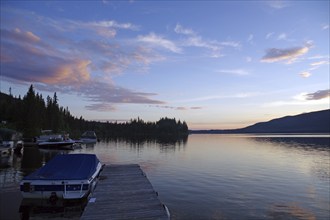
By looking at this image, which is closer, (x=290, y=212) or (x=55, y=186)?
(x=55, y=186)

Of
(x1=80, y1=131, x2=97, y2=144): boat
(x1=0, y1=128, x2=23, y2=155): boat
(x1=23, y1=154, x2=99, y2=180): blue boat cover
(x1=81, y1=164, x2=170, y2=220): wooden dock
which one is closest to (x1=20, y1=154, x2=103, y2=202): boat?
(x1=23, y1=154, x2=99, y2=180): blue boat cover

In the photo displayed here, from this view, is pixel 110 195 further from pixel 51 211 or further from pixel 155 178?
pixel 155 178

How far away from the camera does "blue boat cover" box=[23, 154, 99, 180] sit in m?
20.5

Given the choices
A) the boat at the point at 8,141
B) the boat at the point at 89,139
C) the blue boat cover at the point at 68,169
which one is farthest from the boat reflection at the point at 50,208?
the boat at the point at 89,139

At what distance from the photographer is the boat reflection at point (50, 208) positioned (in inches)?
727

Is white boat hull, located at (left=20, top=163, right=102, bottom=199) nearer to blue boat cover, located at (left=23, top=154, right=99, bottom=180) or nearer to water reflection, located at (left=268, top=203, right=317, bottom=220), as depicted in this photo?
blue boat cover, located at (left=23, top=154, right=99, bottom=180)

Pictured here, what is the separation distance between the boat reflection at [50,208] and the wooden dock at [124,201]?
6.33ft

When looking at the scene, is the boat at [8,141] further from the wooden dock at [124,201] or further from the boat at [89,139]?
the boat at [89,139]

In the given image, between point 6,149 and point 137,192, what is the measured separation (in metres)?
43.9

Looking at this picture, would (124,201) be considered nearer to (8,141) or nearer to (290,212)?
(290,212)

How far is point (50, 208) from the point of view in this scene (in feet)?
64.0

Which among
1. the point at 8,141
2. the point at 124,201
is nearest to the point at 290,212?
the point at 124,201

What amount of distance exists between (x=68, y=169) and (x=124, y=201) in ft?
27.8

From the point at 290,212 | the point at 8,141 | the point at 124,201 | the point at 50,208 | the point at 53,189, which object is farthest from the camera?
the point at 8,141
